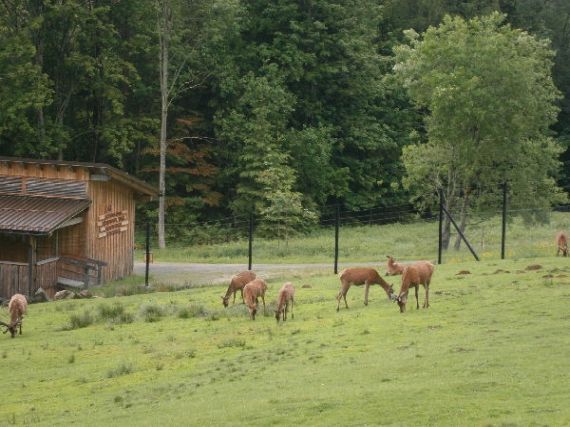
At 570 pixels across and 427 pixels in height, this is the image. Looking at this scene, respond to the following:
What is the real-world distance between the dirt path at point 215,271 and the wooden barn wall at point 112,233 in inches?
47.4

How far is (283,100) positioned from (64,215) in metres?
29.6

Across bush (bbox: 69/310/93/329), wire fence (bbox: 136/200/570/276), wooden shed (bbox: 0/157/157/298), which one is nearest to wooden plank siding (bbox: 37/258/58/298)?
wooden shed (bbox: 0/157/157/298)

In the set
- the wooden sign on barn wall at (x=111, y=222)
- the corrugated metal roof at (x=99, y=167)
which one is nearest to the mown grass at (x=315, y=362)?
the corrugated metal roof at (x=99, y=167)

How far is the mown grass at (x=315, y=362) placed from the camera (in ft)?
46.3

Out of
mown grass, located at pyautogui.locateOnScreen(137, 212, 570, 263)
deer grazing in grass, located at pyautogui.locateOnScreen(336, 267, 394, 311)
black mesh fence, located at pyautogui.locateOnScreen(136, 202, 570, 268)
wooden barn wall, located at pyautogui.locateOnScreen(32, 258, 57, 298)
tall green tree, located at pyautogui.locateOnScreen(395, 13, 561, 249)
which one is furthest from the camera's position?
tall green tree, located at pyautogui.locateOnScreen(395, 13, 561, 249)

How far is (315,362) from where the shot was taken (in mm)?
18062

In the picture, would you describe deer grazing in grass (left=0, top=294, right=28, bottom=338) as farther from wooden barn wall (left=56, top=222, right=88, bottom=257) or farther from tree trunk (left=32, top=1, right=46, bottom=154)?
tree trunk (left=32, top=1, right=46, bottom=154)

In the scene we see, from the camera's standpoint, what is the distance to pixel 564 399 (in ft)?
44.3

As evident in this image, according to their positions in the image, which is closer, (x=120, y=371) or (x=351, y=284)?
(x=120, y=371)

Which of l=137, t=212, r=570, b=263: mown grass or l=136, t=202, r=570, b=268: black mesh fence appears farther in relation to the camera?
l=136, t=202, r=570, b=268: black mesh fence

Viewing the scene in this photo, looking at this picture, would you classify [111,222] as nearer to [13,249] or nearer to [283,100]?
[13,249]

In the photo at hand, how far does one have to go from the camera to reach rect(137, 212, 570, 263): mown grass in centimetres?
4272

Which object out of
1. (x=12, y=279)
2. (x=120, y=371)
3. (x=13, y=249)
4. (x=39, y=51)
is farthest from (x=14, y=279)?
(x=39, y=51)

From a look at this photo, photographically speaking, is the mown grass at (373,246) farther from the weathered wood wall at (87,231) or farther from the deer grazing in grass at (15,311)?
the deer grazing in grass at (15,311)
